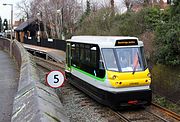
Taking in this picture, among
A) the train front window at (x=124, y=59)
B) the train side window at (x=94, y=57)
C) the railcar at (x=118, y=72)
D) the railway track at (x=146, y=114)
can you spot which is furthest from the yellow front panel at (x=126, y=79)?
the train side window at (x=94, y=57)

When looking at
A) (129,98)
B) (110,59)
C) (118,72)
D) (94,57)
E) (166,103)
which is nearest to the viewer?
(129,98)

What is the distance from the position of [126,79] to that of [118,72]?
0.41 m

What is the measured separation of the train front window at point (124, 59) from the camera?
46.1 feet

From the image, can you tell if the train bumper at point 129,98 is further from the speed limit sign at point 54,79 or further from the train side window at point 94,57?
the speed limit sign at point 54,79

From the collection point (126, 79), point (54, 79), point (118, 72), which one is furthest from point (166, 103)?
point (54, 79)

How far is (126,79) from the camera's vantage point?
13742 mm

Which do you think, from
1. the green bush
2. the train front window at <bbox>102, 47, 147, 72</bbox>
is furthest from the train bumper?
the green bush

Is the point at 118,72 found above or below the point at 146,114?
above

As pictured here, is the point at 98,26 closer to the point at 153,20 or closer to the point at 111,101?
the point at 153,20

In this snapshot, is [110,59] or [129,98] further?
[110,59]

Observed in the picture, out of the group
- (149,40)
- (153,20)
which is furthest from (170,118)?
(153,20)

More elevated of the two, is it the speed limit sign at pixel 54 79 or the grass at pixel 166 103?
the speed limit sign at pixel 54 79

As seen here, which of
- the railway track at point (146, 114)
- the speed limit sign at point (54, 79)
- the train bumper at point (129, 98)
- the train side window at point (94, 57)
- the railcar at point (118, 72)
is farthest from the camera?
the train side window at point (94, 57)

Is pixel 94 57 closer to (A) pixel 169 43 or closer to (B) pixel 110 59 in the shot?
(B) pixel 110 59
